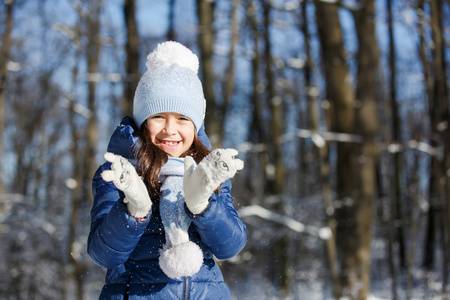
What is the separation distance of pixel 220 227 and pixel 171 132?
47 cm

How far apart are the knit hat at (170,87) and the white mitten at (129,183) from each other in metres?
0.49

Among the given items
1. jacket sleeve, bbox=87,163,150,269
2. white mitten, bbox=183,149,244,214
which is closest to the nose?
jacket sleeve, bbox=87,163,150,269

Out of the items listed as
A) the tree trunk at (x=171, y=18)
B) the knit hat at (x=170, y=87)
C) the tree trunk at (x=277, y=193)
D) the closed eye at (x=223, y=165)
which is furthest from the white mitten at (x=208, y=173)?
the tree trunk at (x=171, y=18)

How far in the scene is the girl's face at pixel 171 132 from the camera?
2049 mm

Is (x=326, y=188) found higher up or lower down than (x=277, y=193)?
lower down

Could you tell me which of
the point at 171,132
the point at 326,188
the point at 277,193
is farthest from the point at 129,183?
the point at 277,193

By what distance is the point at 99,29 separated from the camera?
1081 cm

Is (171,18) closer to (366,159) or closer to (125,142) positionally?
(366,159)

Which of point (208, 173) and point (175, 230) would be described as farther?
point (175, 230)

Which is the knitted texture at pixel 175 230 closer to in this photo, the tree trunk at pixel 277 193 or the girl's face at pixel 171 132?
the girl's face at pixel 171 132

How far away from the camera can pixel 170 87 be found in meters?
2.06

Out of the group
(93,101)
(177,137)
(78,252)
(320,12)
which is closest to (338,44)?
(320,12)

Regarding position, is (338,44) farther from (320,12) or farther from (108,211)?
(108,211)

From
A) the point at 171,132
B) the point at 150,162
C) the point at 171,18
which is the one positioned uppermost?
the point at 171,18
